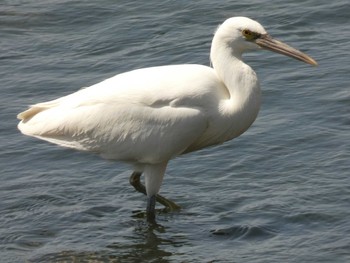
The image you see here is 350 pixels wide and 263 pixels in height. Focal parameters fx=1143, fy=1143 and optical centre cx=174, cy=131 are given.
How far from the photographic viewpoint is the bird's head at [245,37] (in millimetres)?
9398

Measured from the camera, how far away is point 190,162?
10.9 metres

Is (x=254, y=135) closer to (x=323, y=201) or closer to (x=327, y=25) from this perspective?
(x=323, y=201)

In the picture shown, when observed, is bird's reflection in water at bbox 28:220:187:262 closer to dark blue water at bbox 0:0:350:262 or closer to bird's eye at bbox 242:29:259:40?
dark blue water at bbox 0:0:350:262

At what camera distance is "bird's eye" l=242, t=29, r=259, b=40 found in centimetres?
941

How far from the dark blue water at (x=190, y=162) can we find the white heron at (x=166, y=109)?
0.61 metres

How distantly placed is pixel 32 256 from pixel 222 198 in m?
1.80

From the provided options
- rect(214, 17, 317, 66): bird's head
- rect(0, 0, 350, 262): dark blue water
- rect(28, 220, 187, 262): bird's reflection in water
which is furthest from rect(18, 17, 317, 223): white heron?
rect(0, 0, 350, 262): dark blue water

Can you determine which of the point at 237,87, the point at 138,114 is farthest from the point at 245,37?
the point at 138,114

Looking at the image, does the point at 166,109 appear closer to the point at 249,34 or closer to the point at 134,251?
the point at 249,34

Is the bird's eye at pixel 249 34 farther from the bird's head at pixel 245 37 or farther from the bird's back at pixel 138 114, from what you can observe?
the bird's back at pixel 138 114

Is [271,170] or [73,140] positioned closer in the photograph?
[73,140]

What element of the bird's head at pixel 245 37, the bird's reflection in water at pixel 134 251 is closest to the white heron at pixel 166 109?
the bird's head at pixel 245 37

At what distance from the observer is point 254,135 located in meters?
11.2

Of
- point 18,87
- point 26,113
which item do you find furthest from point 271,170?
point 18,87
